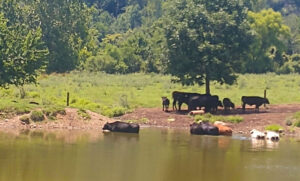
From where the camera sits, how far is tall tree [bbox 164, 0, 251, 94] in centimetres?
4181

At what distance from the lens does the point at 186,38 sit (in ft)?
139

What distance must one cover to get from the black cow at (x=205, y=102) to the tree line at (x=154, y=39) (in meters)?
2.71

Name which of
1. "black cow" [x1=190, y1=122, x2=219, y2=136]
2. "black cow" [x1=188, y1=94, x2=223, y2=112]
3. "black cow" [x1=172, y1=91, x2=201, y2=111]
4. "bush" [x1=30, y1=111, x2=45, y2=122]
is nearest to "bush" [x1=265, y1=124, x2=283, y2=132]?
"black cow" [x1=190, y1=122, x2=219, y2=136]

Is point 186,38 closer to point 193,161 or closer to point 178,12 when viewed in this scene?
point 178,12

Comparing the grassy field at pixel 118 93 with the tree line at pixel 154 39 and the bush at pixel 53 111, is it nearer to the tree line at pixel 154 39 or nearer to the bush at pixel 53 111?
the bush at pixel 53 111

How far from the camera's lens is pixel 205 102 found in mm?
39719

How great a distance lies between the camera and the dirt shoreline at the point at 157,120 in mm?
32812

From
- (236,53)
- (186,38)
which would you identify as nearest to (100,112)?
(186,38)

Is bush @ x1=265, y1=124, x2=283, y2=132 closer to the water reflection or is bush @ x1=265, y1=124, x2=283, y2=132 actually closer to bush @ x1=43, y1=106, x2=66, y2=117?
the water reflection

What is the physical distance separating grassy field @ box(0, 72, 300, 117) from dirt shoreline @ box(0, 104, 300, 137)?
1.18 metres

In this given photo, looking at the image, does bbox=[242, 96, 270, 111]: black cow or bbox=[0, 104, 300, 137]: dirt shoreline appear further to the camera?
bbox=[242, 96, 270, 111]: black cow

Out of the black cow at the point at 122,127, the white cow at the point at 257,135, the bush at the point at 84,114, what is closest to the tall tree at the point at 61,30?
the bush at the point at 84,114

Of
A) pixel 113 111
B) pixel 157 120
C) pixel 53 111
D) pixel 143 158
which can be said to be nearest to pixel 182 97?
pixel 157 120

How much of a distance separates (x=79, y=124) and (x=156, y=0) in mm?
106100
